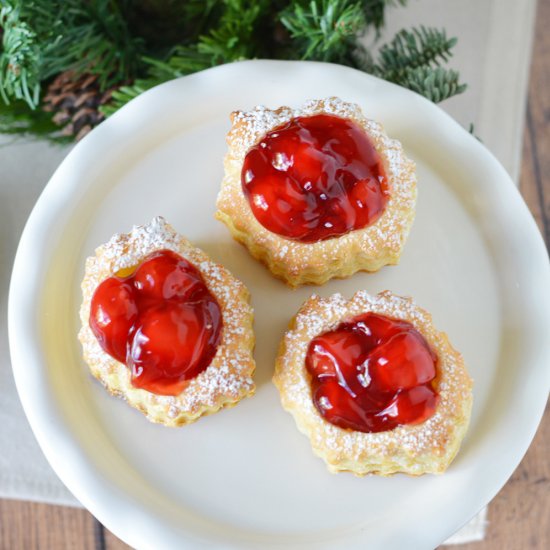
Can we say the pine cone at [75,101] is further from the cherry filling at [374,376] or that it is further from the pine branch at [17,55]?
the cherry filling at [374,376]

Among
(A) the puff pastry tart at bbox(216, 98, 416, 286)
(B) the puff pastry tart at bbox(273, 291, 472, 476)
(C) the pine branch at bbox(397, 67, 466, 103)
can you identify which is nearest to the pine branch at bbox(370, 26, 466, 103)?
(C) the pine branch at bbox(397, 67, 466, 103)

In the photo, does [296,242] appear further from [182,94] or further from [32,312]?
[32,312]

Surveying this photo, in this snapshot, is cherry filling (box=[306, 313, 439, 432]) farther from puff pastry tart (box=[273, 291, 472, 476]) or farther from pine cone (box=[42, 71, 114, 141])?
pine cone (box=[42, 71, 114, 141])

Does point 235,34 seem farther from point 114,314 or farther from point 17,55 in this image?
point 114,314

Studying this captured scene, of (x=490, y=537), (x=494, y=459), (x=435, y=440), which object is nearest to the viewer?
(x=435, y=440)

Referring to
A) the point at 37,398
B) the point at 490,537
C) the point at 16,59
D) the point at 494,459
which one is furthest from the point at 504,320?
the point at 16,59

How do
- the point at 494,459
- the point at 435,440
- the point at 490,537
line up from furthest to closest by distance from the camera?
the point at 490,537, the point at 494,459, the point at 435,440

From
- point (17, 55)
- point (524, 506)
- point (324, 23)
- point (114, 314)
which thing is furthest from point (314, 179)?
point (524, 506)
